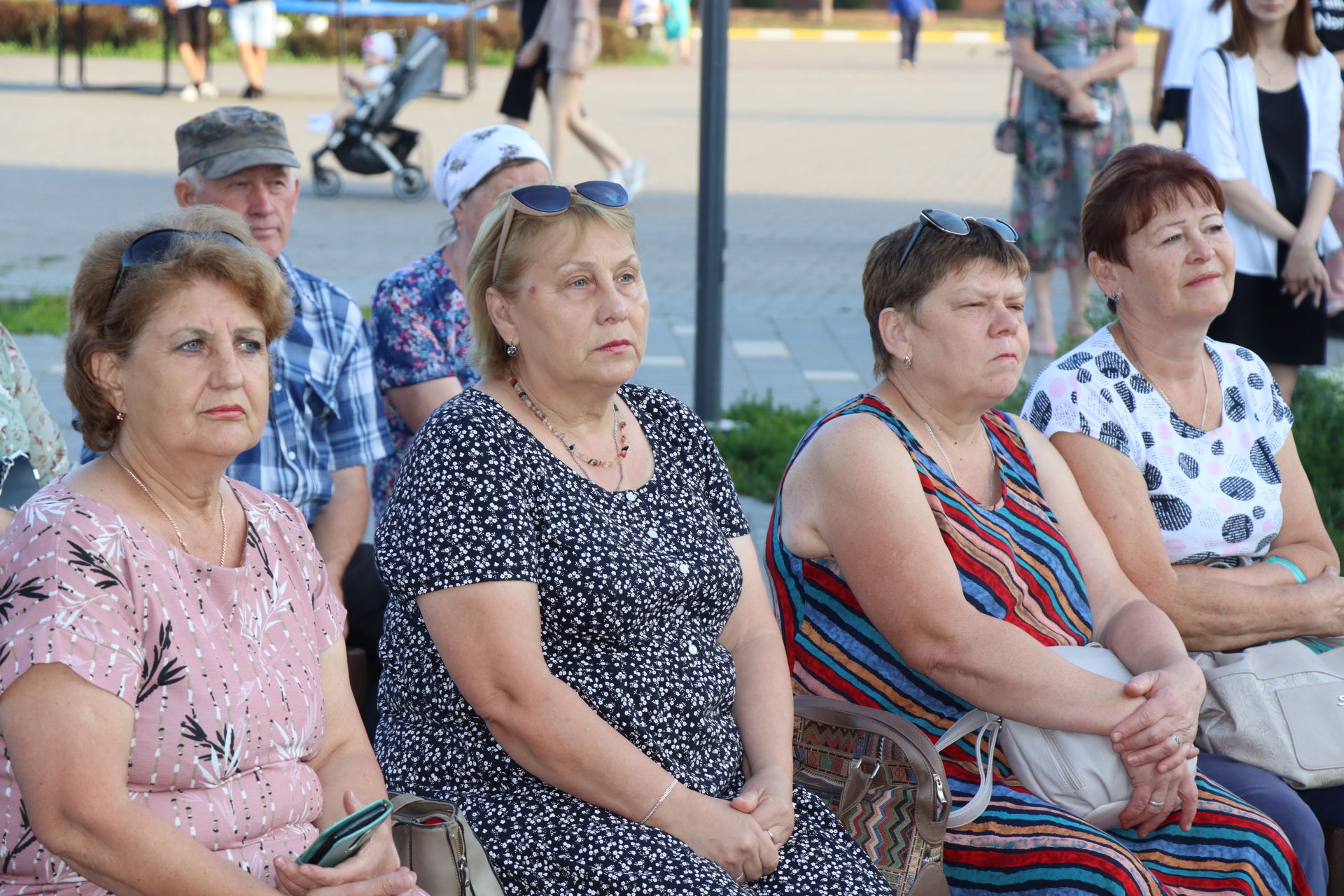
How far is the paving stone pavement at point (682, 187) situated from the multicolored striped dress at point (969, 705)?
5.06 feet

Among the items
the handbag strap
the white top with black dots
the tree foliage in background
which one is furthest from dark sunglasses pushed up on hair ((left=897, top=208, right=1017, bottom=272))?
the tree foliage in background

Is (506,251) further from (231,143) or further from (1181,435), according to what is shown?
(1181,435)

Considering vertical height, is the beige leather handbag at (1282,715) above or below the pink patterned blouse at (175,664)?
below

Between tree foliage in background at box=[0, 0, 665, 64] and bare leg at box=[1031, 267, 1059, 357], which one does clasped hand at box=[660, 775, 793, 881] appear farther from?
tree foliage in background at box=[0, 0, 665, 64]

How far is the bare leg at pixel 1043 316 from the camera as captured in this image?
7582mm

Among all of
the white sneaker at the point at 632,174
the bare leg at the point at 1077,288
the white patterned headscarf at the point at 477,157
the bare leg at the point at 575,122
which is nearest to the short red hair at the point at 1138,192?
the white patterned headscarf at the point at 477,157

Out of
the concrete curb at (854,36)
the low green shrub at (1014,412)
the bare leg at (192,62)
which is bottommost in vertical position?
the low green shrub at (1014,412)

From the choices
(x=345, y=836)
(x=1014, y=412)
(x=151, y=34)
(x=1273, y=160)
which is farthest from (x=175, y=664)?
(x=151, y=34)

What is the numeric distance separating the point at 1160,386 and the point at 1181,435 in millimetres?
130

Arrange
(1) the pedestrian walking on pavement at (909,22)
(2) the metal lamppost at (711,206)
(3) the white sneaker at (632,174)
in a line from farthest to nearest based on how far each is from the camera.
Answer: (1) the pedestrian walking on pavement at (909,22) → (3) the white sneaker at (632,174) → (2) the metal lamppost at (711,206)

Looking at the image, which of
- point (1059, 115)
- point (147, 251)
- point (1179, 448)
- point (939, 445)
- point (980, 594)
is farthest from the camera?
point (1059, 115)

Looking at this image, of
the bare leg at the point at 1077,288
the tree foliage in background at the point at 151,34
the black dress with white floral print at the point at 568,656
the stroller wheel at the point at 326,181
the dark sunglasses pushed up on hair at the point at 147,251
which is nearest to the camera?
the dark sunglasses pushed up on hair at the point at 147,251

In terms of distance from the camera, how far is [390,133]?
12.4 metres

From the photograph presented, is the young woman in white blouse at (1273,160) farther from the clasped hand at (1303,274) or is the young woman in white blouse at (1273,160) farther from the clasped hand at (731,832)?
the clasped hand at (731,832)
